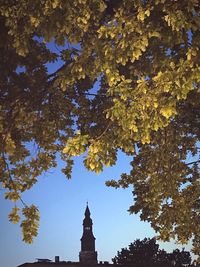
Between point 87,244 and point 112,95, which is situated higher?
point 87,244

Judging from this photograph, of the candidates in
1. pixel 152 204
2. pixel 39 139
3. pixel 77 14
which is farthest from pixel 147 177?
pixel 77 14

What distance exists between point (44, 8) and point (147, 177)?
7.71 m

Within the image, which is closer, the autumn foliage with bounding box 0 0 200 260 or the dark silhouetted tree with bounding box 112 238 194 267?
the autumn foliage with bounding box 0 0 200 260

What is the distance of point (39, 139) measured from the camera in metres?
12.4

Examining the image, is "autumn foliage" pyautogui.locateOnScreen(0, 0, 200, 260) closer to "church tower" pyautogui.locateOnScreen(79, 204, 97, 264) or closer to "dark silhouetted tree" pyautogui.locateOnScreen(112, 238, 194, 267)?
"dark silhouetted tree" pyautogui.locateOnScreen(112, 238, 194, 267)

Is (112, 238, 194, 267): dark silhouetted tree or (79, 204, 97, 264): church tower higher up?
(79, 204, 97, 264): church tower

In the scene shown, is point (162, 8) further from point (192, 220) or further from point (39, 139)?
point (192, 220)

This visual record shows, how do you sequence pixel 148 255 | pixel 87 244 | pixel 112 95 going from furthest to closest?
pixel 87 244, pixel 148 255, pixel 112 95

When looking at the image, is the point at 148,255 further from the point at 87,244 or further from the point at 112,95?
the point at 112,95

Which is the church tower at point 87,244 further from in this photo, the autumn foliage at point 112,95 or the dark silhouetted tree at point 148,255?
the autumn foliage at point 112,95

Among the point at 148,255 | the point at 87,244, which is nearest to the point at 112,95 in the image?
the point at 148,255

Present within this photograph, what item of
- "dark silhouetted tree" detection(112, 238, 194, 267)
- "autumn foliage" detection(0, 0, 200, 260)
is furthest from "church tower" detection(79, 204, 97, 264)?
"autumn foliage" detection(0, 0, 200, 260)

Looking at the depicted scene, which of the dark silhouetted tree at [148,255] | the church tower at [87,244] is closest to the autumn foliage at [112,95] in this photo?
the dark silhouetted tree at [148,255]

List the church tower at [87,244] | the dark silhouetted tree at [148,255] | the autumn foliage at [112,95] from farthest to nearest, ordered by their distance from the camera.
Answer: the church tower at [87,244], the dark silhouetted tree at [148,255], the autumn foliage at [112,95]
